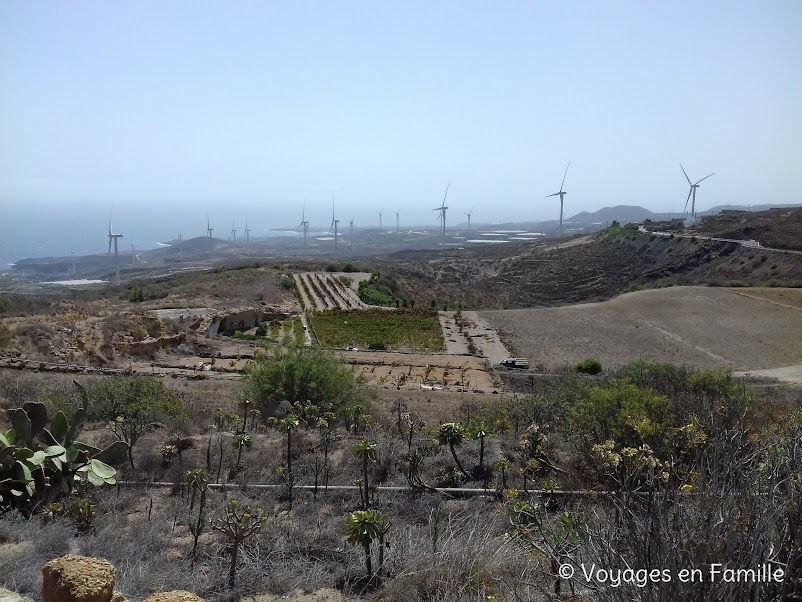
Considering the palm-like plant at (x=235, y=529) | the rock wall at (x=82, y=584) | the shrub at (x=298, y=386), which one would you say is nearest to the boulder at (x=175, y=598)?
the rock wall at (x=82, y=584)

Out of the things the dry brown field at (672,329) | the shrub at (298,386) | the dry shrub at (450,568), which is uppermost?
the dry shrub at (450,568)

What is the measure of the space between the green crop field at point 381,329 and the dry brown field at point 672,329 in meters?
4.13

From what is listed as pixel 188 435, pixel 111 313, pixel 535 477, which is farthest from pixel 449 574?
pixel 111 313

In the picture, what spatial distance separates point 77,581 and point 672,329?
126 feet

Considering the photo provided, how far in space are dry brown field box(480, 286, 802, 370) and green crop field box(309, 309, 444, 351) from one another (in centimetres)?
413

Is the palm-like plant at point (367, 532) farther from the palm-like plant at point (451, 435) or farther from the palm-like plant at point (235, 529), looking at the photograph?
the palm-like plant at point (451, 435)

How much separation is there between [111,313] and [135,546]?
79.0ft

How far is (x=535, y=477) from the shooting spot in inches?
344

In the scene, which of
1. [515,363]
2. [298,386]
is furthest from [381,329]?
[298,386]

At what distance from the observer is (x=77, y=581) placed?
164 inches

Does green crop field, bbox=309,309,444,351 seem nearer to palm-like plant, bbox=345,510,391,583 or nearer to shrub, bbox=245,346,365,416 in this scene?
shrub, bbox=245,346,365,416

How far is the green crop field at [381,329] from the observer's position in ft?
102

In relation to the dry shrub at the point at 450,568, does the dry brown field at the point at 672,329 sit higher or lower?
lower

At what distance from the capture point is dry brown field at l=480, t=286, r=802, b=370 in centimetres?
3102
